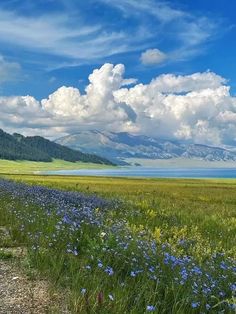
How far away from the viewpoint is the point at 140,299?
6629mm

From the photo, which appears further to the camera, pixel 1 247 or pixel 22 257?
pixel 1 247

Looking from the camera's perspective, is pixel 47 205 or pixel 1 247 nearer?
pixel 1 247

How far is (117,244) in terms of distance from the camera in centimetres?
895

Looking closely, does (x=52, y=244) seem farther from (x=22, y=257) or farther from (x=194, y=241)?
(x=194, y=241)

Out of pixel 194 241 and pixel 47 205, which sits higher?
pixel 47 205

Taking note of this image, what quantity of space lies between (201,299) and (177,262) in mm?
1124

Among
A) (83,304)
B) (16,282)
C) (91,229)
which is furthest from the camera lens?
(91,229)

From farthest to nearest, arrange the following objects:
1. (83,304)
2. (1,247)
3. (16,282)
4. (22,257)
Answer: (1,247)
(22,257)
(16,282)
(83,304)

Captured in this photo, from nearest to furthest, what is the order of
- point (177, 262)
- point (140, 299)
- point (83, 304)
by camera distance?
1. point (83, 304)
2. point (140, 299)
3. point (177, 262)

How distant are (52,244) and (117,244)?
1.46 meters

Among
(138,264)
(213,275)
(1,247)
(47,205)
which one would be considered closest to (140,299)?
(138,264)

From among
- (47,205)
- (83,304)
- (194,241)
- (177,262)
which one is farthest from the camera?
(47,205)

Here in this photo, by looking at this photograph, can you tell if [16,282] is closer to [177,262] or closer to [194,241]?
[177,262]

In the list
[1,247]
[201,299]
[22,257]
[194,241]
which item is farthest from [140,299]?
[194,241]
